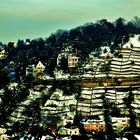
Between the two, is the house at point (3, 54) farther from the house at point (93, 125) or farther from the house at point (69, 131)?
the house at point (69, 131)

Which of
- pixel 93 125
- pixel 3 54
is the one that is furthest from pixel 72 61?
pixel 93 125

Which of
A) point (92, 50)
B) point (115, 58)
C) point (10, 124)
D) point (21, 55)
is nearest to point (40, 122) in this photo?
point (10, 124)


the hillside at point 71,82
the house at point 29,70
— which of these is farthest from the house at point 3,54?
the house at point 29,70

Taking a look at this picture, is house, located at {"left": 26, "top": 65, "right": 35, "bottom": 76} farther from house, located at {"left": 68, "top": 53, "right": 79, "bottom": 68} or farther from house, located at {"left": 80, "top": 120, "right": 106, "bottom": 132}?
house, located at {"left": 80, "top": 120, "right": 106, "bottom": 132}

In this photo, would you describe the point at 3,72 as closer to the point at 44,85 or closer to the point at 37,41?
the point at 44,85

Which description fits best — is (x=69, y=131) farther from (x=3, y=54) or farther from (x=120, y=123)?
(x=3, y=54)

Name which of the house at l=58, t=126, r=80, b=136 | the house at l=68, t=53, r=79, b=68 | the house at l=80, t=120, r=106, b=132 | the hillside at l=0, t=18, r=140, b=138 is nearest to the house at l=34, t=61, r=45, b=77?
the hillside at l=0, t=18, r=140, b=138

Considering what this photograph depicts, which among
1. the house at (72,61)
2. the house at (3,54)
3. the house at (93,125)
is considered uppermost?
the house at (72,61)
